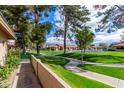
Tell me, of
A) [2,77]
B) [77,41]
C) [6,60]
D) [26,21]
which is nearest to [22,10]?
[26,21]

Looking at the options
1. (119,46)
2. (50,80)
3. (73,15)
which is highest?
(73,15)

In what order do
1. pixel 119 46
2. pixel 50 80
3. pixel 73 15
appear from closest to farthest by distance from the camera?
pixel 50 80 → pixel 73 15 → pixel 119 46

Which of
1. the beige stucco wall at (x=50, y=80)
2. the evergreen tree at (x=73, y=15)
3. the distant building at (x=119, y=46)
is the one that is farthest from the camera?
the distant building at (x=119, y=46)

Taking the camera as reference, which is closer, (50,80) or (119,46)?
(50,80)

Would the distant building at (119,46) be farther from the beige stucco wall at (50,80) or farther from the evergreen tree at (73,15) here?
the beige stucco wall at (50,80)

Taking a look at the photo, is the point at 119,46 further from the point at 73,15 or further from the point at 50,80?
the point at 50,80

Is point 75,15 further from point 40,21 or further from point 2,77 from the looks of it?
point 2,77

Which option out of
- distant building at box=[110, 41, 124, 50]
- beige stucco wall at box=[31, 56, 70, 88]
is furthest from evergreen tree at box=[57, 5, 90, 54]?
beige stucco wall at box=[31, 56, 70, 88]

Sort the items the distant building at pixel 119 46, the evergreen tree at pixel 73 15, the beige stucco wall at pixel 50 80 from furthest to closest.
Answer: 1. the distant building at pixel 119 46
2. the evergreen tree at pixel 73 15
3. the beige stucco wall at pixel 50 80

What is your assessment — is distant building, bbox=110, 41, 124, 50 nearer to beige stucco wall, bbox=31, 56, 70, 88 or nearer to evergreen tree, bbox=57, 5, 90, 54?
evergreen tree, bbox=57, 5, 90, 54

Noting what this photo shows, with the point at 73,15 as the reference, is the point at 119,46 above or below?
below

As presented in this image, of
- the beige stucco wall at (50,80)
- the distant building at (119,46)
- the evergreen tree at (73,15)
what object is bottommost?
the beige stucco wall at (50,80)

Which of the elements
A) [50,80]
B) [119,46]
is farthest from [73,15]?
[50,80]

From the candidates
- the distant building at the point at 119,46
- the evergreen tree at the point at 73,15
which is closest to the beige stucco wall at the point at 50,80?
the evergreen tree at the point at 73,15
